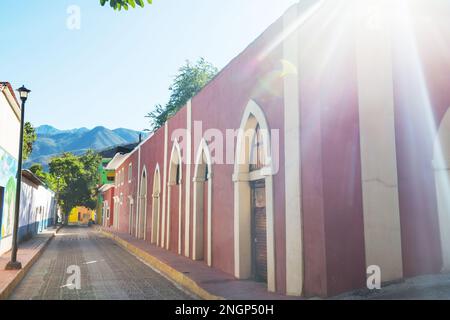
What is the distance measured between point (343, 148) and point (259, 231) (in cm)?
324

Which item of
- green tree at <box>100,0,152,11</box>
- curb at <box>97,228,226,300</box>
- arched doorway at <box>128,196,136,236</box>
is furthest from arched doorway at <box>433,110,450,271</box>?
arched doorway at <box>128,196,136,236</box>

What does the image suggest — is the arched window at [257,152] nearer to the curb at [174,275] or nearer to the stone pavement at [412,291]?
the curb at [174,275]

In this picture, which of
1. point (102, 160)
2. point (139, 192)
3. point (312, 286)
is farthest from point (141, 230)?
point (102, 160)

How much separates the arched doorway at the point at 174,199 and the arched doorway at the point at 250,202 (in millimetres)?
5448

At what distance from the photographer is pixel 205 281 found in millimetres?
9016

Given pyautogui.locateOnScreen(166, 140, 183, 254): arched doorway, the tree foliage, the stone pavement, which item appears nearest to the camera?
the stone pavement

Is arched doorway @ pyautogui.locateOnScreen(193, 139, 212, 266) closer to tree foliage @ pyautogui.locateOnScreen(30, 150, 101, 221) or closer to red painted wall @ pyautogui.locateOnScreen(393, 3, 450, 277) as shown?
red painted wall @ pyautogui.locateOnScreen(393, 3, 450, 277)

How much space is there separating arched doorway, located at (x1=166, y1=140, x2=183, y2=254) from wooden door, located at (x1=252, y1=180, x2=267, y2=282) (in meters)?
5.62

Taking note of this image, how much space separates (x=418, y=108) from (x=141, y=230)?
58.9 ft

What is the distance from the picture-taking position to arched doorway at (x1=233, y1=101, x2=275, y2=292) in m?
9.09

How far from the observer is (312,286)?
6656 mm

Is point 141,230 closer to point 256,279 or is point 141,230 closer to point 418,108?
point 256,279

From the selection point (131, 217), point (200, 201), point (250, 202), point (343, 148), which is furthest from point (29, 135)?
point (343, 148)

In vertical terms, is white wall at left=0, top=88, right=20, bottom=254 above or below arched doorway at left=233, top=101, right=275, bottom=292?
above
